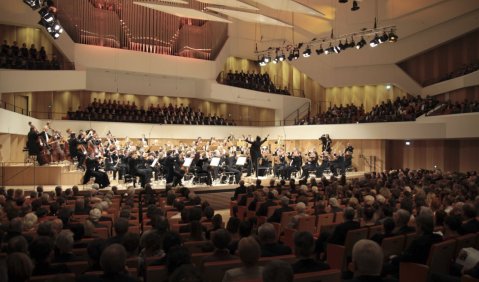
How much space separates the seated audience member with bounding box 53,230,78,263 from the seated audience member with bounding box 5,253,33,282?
3.15 ft

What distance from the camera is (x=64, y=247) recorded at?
3.85 m

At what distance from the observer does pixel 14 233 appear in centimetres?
457

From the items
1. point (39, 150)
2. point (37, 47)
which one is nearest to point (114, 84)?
point (37, 47)

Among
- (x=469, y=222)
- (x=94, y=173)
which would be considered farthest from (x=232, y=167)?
(x=469, y=222)

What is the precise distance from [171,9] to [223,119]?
22.2ft

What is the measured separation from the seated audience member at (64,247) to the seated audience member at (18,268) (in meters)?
0.96

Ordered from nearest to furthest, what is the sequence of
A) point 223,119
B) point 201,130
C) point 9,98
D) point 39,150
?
point 39,150 < point 9,98 < point 201,130 < point 223,119

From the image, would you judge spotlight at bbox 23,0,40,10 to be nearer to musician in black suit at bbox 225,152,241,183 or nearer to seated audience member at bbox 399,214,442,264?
musician in black suit at bbox 225,152,241,183

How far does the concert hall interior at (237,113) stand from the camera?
24.9 ft

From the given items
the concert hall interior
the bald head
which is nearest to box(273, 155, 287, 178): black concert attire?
the concert hall interior

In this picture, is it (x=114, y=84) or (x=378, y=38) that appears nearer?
(x=378, y=38)

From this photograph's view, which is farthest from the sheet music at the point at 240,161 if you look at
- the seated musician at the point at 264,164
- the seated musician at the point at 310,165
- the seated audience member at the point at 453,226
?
the seated audience member at the point at 453,226

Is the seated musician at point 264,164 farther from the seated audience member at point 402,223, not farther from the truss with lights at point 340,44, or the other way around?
the seated audience member at point 402,223

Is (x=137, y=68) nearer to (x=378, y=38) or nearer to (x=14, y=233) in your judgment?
(x=378, y=38)
